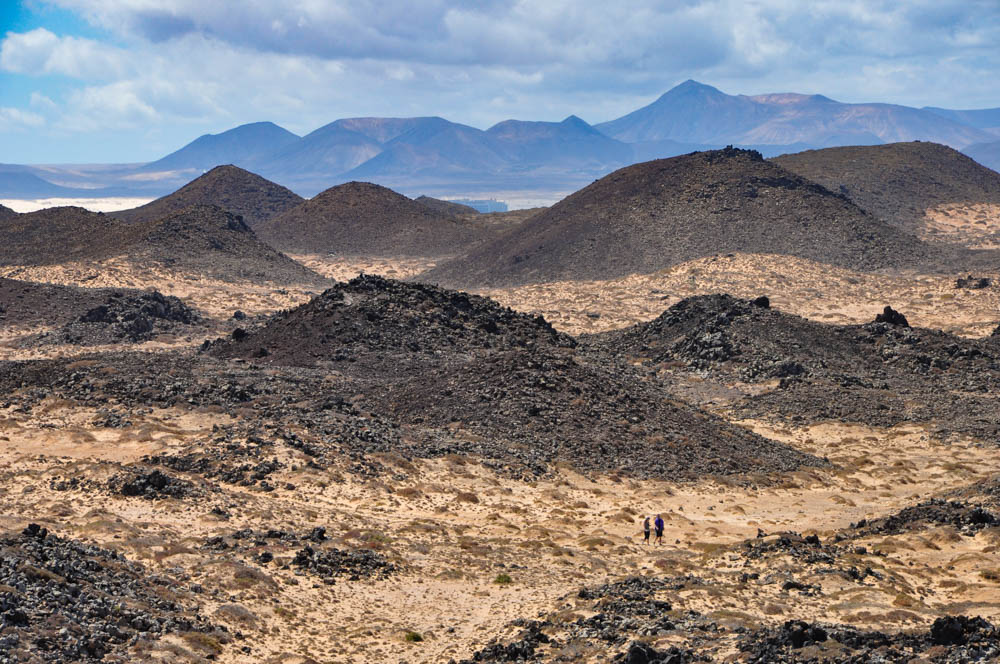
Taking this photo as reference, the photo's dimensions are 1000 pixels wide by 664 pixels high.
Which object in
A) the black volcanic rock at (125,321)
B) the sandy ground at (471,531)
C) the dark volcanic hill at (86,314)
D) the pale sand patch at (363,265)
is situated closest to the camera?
the sandy ground at (471,531)

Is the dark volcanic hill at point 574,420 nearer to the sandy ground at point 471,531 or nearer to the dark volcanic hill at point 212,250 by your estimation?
the sandy ground at point 471,531

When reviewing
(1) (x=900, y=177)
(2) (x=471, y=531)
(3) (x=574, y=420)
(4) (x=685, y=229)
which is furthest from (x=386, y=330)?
(1) (x=900, y=177)

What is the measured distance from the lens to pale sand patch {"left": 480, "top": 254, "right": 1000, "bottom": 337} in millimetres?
87125

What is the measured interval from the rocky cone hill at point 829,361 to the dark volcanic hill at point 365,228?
87.5 metres

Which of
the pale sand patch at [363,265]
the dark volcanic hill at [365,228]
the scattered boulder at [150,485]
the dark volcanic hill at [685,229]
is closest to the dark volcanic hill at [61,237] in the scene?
the pale sand patch at [363,265]

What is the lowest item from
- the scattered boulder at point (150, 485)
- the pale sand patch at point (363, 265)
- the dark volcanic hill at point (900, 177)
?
the scattered boulder at point (150, 485)

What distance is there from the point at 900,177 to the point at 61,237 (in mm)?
127356

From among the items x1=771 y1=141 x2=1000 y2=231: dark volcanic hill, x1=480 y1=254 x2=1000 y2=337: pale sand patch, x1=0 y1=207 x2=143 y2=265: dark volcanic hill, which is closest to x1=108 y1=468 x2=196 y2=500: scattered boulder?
x1=480 y1=254 x2=1000 y2=337: pale sand patch

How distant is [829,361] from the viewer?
61.3 metres

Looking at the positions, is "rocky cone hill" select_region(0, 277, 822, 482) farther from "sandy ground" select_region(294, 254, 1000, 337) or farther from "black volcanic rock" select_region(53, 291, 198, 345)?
"sandy ground" select_region(294, 254, 1000, 337)

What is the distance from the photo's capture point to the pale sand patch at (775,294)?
286 feet

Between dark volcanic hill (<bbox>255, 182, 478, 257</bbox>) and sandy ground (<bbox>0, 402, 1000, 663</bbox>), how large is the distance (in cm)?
11409

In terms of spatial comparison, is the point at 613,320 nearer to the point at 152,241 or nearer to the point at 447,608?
the point at 152,241

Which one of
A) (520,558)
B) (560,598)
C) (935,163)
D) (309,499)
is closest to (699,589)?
(560,598)
